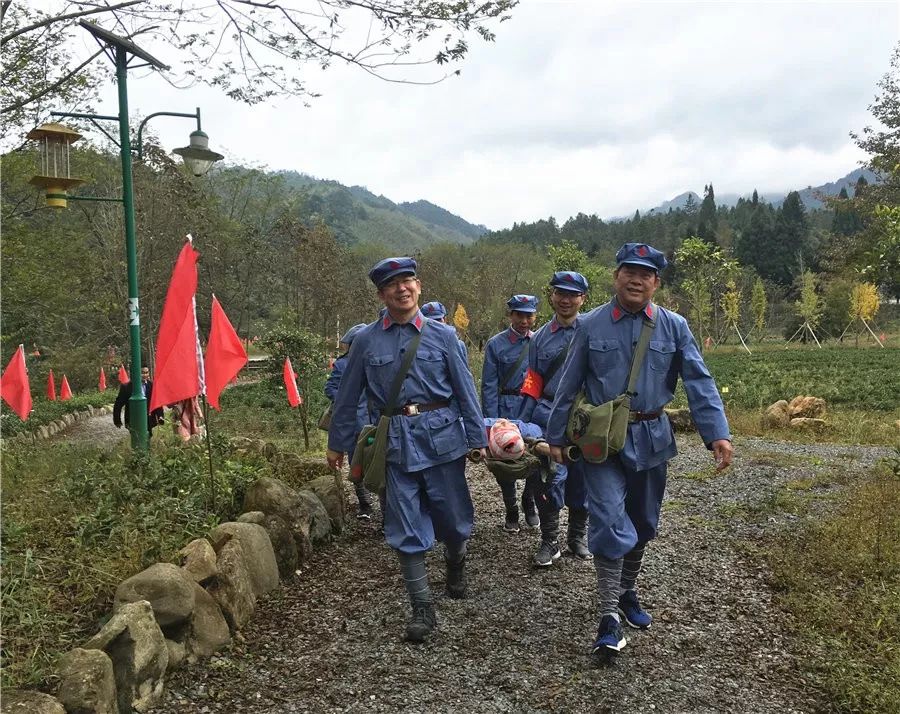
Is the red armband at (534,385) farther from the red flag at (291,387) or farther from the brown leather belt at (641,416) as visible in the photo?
the red flag at (291,387)

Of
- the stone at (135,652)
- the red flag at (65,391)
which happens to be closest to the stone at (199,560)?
the stone at (135,652)

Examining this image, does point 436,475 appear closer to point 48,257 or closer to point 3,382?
point 3,382

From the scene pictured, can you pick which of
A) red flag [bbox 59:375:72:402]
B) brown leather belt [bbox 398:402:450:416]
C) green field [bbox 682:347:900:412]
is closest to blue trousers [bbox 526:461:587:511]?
brown leather belt [bbox 398:402:450:416]

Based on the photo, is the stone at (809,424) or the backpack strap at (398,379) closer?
Result: the backpack strap at (398,379)

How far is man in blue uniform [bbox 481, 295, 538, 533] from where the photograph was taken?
5.22 m

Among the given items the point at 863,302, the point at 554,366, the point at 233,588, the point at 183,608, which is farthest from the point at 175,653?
the point at 863,302

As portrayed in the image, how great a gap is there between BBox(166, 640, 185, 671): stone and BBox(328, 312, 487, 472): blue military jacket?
127 centimetres

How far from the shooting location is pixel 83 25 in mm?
5699

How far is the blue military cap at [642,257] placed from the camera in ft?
11.1

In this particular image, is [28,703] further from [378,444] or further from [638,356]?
[638,356]

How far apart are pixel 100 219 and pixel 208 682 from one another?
22600 mm

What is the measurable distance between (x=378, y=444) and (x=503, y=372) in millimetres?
1913

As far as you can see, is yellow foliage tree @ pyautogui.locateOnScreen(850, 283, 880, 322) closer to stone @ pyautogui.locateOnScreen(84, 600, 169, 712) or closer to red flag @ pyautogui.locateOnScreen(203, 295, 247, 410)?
red flag @ pyautogui.locateOnScreen(203, 295, 247, 410)

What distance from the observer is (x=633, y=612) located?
3576 millimetres
